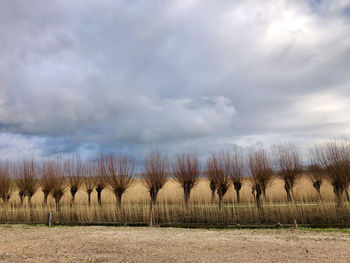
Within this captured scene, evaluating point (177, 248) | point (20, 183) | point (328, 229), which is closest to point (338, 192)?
point (328, 229)

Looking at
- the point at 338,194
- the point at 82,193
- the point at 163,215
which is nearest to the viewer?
the point at 163,215

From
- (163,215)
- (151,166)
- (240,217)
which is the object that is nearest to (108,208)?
(163,215)

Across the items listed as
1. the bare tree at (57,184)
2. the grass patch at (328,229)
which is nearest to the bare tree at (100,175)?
the bare tree at (57,184)

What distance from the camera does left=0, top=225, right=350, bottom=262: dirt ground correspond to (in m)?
8.38

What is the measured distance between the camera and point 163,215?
15.2 m

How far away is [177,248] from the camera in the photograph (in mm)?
9562

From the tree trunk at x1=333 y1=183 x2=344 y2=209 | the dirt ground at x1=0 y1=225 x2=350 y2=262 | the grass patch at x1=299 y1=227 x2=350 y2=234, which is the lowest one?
the grass patch at x1=299 y1=227 x2=350 y2=234

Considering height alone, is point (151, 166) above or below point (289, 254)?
above

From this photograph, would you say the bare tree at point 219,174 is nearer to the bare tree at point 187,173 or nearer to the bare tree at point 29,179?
the bare tree at point 187,173

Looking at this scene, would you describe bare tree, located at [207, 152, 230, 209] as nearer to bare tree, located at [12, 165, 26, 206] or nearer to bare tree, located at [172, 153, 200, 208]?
bare tree, located at [172, 153, 200, 208]

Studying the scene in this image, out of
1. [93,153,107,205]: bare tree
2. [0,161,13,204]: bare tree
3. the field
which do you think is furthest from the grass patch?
[0,161,13,204]: bare tree

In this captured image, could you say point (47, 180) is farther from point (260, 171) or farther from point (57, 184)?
point (260, 171)

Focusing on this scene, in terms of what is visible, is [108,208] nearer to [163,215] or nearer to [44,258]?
[163,215]

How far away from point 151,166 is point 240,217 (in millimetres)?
7133
